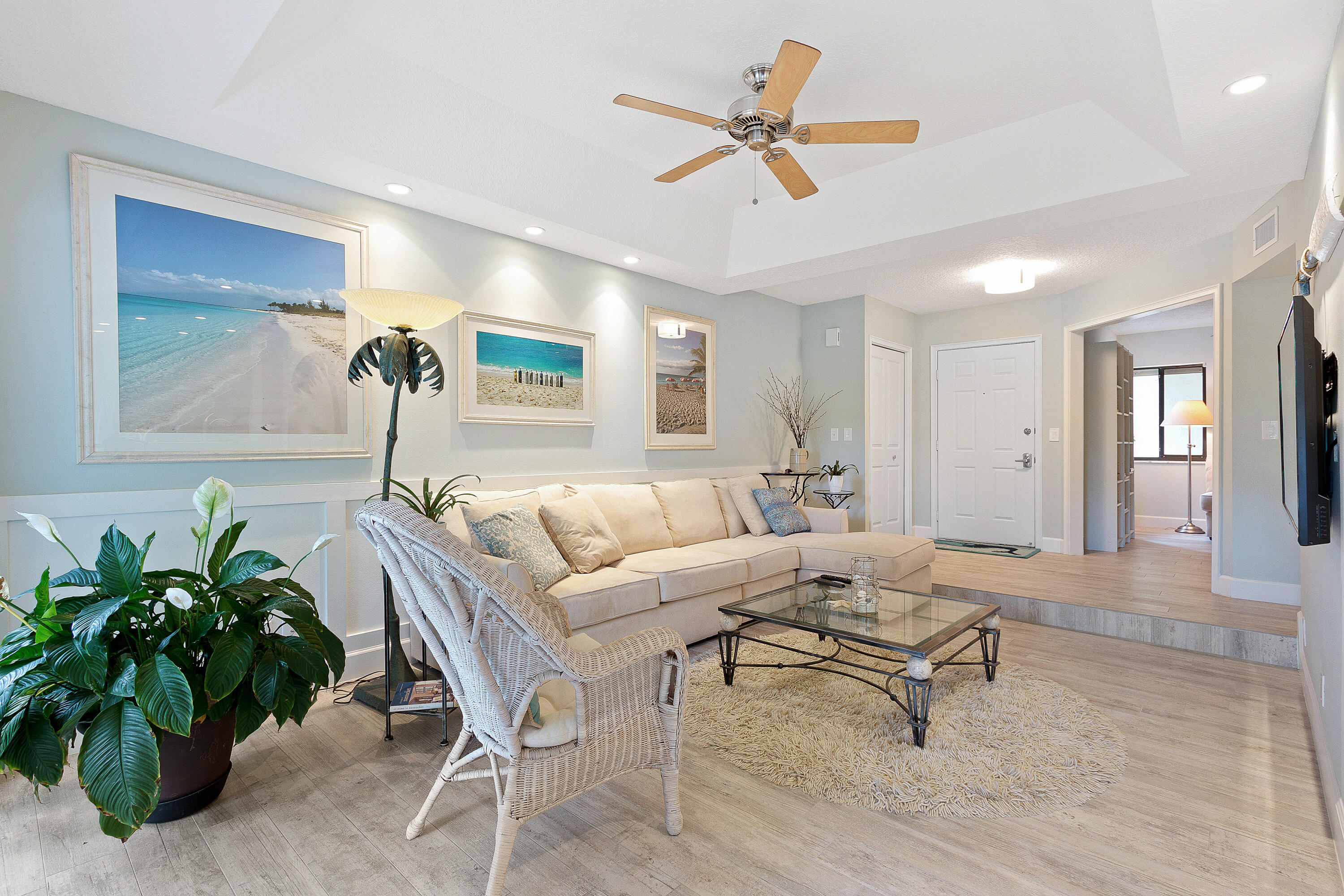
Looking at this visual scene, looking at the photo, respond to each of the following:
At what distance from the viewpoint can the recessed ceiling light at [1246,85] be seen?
214cm

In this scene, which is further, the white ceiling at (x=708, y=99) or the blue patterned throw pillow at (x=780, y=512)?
the blue patterned throw pillow at (x=780, y=512)

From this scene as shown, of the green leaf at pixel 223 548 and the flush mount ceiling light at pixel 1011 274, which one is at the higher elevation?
the flush mount ceiling light at pixel 1011 274

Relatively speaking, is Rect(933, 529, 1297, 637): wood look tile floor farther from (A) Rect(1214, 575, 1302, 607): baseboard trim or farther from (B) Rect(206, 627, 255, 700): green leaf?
(B) Rect(206, 627, 255, 700): green leaf

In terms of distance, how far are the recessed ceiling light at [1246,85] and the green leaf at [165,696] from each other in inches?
149

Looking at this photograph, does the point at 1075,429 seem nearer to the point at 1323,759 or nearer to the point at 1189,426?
the point at 1189,426

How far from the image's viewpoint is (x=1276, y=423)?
12.5 feet

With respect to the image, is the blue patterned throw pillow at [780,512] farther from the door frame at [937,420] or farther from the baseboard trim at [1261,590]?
the baseboard trim at [1261,590]

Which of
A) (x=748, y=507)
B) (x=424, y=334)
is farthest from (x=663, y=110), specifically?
(x=748, y=507)

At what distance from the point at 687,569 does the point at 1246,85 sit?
9.77 feet

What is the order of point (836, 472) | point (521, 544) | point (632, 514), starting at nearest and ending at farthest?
1. point (521, 544)
2. point (632, 514)
3. point (836, 472)

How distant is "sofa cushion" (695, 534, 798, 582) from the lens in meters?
3.80

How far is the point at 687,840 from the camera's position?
71.5 inches

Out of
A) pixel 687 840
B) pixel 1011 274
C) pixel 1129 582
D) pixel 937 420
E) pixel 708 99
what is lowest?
pixel 687 840

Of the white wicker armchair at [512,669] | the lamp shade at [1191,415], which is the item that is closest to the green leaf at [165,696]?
the white wicker armchair at [512,669]
